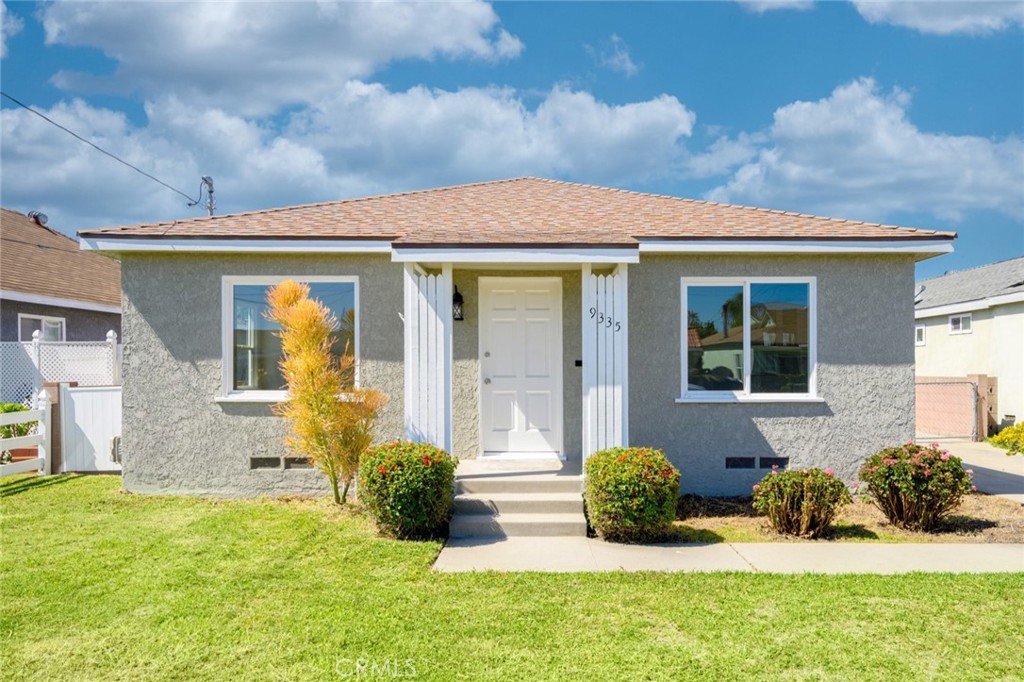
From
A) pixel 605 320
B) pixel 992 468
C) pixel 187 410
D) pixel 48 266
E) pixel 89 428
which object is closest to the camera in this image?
pixel 605 320

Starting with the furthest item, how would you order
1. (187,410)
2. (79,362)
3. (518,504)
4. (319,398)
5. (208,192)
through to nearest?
(208,192) < (79,362) < (187,410) < (319,398) < (518,504)

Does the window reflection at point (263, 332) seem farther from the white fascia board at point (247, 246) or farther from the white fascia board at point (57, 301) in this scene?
the white fascia board at point (57, 301)

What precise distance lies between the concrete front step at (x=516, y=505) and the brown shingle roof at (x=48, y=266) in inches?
523

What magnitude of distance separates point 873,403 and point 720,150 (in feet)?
49.4

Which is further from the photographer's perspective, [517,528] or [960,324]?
[960,324]

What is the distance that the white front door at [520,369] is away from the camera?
28.8 ft

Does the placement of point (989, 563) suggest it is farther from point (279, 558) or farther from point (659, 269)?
point (279, 558)

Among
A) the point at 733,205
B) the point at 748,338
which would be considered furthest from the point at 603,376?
the point at 733,205

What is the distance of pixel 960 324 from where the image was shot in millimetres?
17281

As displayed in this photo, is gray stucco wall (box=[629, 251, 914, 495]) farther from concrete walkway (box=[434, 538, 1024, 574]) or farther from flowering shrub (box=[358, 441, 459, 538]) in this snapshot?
flowering shrub (box=[358, 441, 459, 538])

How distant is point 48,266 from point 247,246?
12.8 m

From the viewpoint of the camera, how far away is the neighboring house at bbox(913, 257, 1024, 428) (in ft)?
48.9

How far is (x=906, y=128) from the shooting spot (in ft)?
76.4

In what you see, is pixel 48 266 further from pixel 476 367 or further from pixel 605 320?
pixel 605 320
